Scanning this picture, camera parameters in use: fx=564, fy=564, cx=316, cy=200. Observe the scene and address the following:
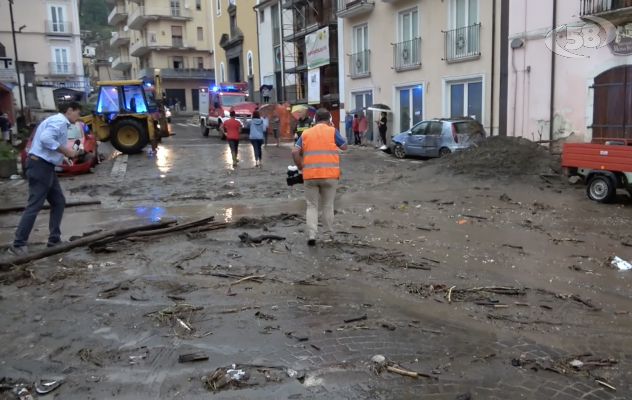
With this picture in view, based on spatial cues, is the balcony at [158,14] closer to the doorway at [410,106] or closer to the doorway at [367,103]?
the doorway at [367,103]

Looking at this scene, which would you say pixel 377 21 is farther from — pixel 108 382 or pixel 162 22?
pixel 162 22

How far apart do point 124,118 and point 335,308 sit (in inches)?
670

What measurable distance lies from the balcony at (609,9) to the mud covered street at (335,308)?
735 centimetres

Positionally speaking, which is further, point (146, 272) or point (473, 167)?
point (473, 167)

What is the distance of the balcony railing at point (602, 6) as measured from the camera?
14609mm

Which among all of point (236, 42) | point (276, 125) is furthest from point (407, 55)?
point (236, 42)

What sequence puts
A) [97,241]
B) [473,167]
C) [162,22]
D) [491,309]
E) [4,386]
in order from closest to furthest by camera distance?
[4,386], [491,309], [97,241], [473,167], [162,22]

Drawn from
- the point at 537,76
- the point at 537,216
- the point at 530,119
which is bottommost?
the point at 537,216

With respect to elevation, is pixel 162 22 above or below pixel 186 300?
above

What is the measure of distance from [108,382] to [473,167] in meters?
12.0

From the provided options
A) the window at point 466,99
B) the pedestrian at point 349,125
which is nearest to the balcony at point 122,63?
the pedestrian at point 349,125

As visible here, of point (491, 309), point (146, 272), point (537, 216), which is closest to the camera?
point (491, 309)

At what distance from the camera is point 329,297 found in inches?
203

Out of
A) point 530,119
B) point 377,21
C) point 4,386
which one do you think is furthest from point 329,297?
point 377,21
